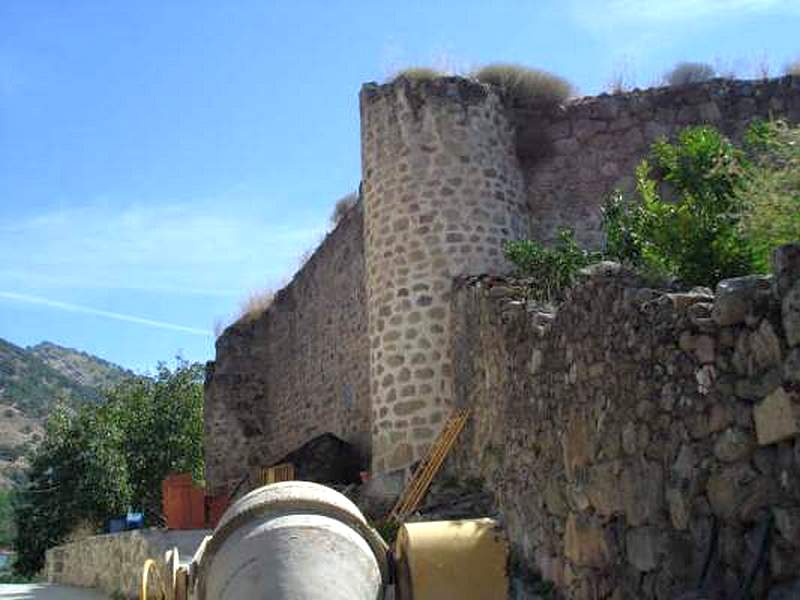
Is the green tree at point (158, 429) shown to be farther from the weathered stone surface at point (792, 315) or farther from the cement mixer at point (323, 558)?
the weathered stone surface at point (792, 315)

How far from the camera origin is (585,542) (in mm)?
6414

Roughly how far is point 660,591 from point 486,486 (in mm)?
4772

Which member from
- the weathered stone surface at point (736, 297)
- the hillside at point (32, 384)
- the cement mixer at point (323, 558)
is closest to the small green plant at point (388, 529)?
the cement mixer at point (323, 558)

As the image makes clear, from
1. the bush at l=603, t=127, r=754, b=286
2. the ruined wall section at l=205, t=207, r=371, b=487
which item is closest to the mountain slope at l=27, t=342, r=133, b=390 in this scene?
the ruined wall section at l=205, t=207, r=371, b=487

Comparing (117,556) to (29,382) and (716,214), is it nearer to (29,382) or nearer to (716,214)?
(716,214)

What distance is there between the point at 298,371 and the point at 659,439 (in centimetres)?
1341

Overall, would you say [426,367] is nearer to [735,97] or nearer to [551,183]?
[551,183]

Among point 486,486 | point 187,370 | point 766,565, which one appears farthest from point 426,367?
point 187,370

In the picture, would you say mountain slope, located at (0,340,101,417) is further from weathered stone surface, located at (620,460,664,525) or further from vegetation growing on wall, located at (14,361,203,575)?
weathered stone surface, located at (620,460,664,525)

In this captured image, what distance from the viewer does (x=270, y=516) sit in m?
4.91

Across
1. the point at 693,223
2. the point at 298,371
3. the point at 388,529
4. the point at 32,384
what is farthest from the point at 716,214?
the point at 32,384

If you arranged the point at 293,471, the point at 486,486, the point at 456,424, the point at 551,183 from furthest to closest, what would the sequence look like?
the point at 293,471 < the point at 551,183 < the point at 456,424 < the point at 486,486

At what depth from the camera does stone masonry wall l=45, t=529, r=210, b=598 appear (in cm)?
1216

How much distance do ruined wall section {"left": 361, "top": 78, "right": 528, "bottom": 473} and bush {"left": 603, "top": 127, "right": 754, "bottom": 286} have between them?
3659 mm
